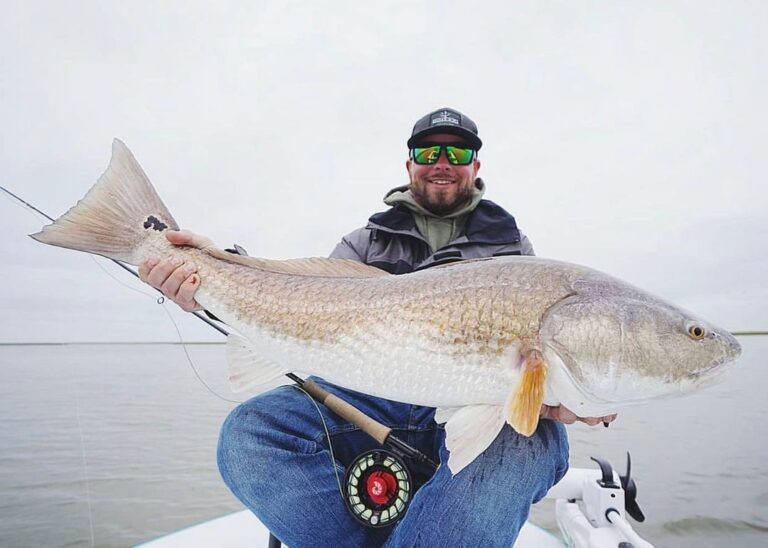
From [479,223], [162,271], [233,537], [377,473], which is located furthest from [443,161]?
[233,537]

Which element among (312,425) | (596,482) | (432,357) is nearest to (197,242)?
(312,425)

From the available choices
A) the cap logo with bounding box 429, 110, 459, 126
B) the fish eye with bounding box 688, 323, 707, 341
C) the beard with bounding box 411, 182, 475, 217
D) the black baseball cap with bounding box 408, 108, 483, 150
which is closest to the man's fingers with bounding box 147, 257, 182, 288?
the beard with bounding box 411, 182, 475, 217

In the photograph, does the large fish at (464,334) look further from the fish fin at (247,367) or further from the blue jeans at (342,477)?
the blue jeans at (342,477)

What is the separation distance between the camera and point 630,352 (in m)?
2.00

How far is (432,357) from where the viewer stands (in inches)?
81.3

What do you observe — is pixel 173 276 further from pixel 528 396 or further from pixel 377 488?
pixel 528 396

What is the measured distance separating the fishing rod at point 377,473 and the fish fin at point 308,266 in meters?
0.42

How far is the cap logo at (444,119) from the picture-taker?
10.9 ft

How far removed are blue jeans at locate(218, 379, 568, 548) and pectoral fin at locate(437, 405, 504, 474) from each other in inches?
7.9

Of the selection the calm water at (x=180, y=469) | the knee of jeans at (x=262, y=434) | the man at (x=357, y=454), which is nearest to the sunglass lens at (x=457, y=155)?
the man at (x=357, y=454)

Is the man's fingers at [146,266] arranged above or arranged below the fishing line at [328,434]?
above

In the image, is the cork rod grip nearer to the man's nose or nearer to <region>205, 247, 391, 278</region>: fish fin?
<region>205, 247, 391, 278</region>: fish fin

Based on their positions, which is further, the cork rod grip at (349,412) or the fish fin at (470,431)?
the cork rod grip at (349,412)

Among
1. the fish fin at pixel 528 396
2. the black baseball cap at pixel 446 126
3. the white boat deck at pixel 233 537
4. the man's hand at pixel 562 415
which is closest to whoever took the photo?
the fish fin at pixel 528 396
